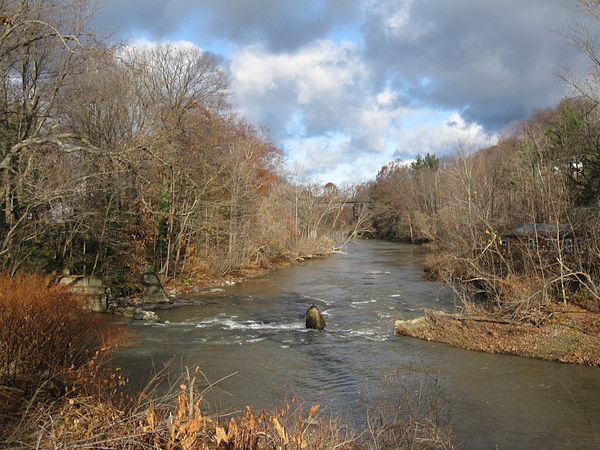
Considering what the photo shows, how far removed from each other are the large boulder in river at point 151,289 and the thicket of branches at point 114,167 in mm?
577

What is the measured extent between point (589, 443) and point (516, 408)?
1.71 m

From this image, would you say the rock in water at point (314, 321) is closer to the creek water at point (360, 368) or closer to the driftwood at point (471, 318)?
the creek water at point (360, 368)

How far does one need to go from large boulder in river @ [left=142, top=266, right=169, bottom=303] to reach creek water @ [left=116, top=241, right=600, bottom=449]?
5.76 ft

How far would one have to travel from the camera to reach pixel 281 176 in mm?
51312

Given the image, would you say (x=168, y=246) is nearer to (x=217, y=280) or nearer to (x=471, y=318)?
(x=217, y=280)

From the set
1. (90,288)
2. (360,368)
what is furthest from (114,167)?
(360,368)

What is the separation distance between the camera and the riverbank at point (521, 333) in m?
14.0

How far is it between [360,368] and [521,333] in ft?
18.6

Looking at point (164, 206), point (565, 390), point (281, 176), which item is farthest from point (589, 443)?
point (281, 176)

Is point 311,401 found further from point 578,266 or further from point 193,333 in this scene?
point 578,266

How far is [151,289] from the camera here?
22516 millimetres

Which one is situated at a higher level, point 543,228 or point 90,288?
point 543,228

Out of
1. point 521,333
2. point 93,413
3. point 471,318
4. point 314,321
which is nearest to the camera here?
point 93,413

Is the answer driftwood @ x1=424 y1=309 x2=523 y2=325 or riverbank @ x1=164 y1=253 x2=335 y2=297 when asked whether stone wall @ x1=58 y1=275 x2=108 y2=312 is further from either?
driftwood @ x1=424 y1=309 x2=523 y2=325
